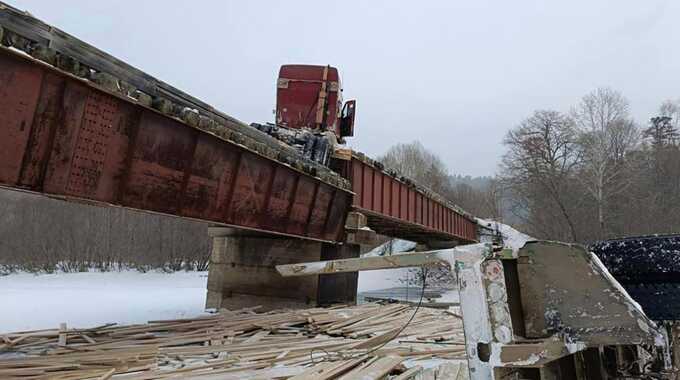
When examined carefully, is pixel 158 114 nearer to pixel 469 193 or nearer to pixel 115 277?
pixel 115 277

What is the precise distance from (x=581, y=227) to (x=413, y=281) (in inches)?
885

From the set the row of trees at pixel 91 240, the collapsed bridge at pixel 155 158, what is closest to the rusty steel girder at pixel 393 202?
the collapsed bridge at pixel 155 158

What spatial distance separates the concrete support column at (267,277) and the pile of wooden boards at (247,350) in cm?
301

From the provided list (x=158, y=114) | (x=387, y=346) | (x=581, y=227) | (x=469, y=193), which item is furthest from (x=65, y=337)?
(x=469, y=193)

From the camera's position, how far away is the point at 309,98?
16359 millimetres

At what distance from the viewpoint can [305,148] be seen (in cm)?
1153

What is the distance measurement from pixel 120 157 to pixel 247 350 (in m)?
3.23

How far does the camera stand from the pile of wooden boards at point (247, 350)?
5203mm

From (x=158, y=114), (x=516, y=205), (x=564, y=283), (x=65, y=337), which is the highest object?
(x=516, y=205)

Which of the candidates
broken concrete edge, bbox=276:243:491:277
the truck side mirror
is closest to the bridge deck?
broken concrete edge, bbox=276:243:491:277

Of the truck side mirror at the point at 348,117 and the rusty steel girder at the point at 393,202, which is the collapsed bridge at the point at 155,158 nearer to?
the rusty steel girder at the point at 393,202

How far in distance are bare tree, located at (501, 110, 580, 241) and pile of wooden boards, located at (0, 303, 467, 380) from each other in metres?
43.8

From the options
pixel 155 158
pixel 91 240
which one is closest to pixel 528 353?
pixel 155 158

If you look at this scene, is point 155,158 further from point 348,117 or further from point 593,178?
point 593,178
